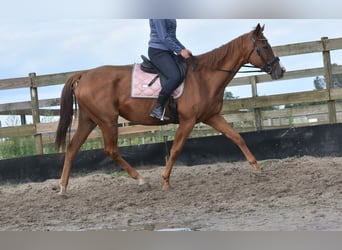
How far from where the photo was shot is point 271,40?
4.06m

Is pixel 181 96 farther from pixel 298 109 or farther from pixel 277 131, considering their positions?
pixel 298 109

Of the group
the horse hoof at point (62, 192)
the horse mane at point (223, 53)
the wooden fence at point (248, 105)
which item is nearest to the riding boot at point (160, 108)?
the horse mane at point (223, 53)

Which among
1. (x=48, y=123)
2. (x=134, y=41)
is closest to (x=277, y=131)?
(x=134, y=41)

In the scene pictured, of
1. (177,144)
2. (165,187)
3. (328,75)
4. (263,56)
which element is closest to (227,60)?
(263,56)

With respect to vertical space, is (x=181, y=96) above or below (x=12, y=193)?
above

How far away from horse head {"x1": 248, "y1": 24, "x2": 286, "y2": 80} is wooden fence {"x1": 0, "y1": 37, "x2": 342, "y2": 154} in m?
1.09

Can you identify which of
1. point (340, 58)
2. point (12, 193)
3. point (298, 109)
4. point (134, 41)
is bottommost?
point (12, 193)

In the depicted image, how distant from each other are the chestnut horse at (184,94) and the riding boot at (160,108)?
0.09 meters

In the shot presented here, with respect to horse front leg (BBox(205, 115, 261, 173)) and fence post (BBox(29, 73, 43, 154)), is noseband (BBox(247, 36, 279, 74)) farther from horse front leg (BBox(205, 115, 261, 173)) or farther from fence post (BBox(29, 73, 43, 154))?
fence post (BBox(29, 73, 43, 154))

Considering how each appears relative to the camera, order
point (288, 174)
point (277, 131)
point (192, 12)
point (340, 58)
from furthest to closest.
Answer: point (340, 58), point (277, 131), point (288, 174), point (192, 12)

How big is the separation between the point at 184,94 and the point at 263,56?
63 cm

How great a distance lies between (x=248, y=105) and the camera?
468cm

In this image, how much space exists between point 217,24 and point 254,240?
6.67ft

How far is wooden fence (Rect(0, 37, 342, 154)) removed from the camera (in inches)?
177
